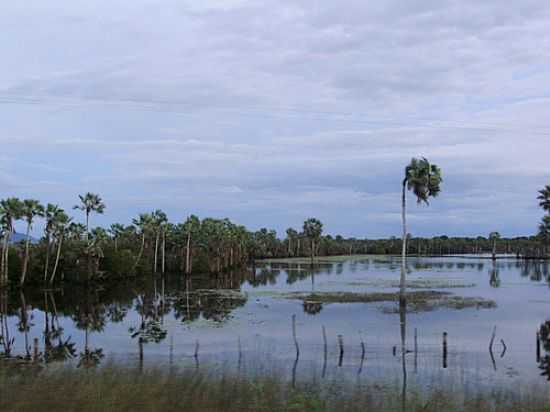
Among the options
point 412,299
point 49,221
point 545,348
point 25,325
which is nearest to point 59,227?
point 49,221

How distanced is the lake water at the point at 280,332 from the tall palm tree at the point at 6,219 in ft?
8.72

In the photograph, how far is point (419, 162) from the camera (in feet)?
174

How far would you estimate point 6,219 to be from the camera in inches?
2830

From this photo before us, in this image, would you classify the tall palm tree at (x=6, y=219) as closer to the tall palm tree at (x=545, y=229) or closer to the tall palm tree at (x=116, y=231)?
the tall palm tree at (x=116, y=231)

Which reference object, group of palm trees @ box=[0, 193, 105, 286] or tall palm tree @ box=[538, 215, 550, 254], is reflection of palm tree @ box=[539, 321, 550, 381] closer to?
group of palm trees @ box=[0, 193, 105, 286]

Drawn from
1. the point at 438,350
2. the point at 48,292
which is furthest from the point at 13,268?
the point at 438,350

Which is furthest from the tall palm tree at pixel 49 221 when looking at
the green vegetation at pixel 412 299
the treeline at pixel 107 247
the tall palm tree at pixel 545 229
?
the tall palm tree at pixel 545 229

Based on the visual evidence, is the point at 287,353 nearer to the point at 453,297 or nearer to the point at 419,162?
the point at 419,162

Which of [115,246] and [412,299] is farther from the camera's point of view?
[115,246]

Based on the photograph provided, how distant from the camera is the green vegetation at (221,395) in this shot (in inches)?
790

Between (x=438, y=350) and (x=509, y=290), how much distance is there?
44.5m

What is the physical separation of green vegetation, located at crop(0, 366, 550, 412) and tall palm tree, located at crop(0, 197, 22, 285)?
50.1 metres

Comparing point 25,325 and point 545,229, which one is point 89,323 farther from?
point 545,229

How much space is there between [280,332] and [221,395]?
20.2m
